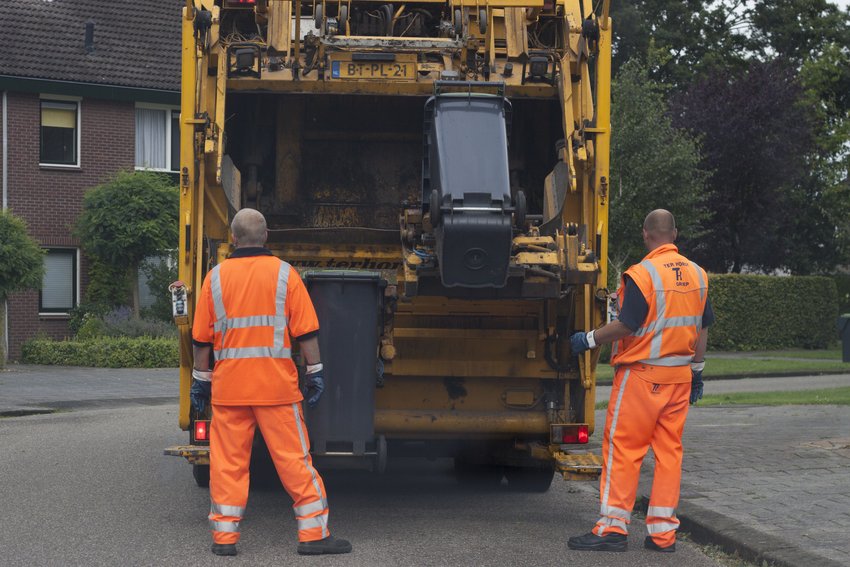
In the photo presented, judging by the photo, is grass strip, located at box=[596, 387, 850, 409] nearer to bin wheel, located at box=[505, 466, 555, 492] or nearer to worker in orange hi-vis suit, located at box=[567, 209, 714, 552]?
bin wheel, located at box=[505, 466, 555, 492]

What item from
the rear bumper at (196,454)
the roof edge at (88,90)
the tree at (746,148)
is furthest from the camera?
the tree at (746,148)

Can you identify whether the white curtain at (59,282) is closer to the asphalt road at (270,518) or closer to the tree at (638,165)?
the tree at (638,165)

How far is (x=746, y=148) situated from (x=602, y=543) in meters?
29.4

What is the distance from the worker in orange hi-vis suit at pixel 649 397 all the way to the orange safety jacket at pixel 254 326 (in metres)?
1.46

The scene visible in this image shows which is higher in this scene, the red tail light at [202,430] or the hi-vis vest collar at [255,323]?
the hi-vis vest collar at [255,323]

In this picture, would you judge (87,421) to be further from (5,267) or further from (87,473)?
(5,267)

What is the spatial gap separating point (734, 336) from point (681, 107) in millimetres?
7705

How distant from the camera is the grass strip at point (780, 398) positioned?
15000 millimetres

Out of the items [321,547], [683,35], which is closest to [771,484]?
[321,547]

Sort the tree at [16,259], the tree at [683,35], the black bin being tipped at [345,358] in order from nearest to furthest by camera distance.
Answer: the black bin being tipped at [345,358] → the tree at [16,259] → the tree at [683,35]

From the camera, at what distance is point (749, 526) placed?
6.80m

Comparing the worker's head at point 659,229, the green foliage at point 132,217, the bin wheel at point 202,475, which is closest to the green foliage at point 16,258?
the green foliage at point 132,217

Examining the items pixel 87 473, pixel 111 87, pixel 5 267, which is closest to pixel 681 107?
pixel 111 87

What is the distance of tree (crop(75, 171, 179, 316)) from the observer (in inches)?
924
